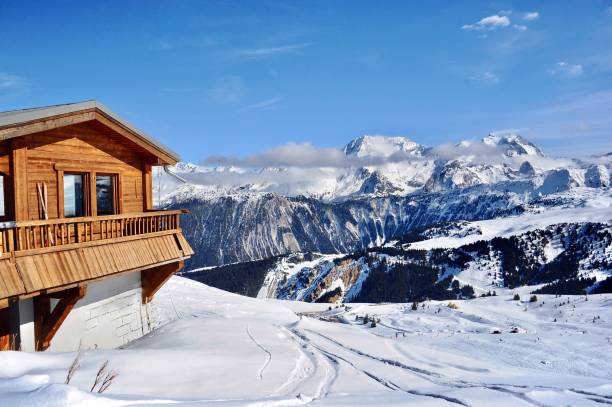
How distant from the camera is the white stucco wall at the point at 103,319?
13.8m

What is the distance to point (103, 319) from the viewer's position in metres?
16.0

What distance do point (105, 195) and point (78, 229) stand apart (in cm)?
345

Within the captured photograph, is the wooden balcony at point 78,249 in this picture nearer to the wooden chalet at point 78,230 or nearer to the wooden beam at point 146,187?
the wooden chalet at point 78,230

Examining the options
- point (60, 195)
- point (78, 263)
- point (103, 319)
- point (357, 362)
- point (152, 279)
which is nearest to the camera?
point (78, 263)

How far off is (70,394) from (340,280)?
630 ft

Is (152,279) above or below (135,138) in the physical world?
below

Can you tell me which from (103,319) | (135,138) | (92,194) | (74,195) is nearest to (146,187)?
(135,138)

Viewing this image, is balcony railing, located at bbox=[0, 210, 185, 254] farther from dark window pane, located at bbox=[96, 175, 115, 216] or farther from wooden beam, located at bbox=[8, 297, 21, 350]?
wooden beam, located at bbox=[8, 297, 21, 350]

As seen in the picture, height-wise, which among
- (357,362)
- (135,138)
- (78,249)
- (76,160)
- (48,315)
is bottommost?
(357,362)

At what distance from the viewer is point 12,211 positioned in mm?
12797

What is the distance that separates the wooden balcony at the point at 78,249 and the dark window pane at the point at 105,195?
1.39 metres

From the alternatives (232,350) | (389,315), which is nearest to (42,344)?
(232,350)

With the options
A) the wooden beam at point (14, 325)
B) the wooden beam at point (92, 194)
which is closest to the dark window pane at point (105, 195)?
the wooden beam at point (92, 194)

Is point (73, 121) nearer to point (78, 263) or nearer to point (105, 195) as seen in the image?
point (105, 195)
